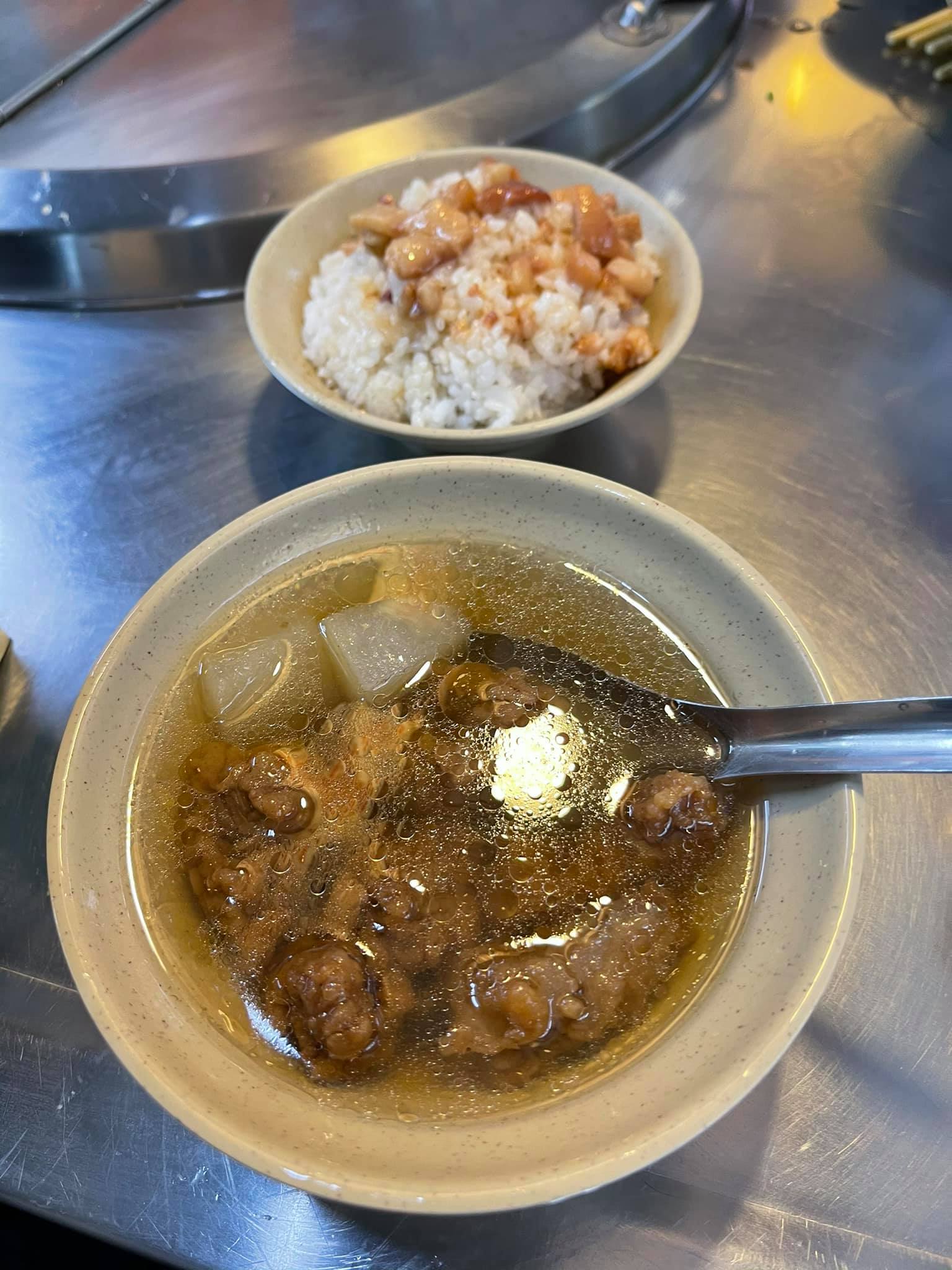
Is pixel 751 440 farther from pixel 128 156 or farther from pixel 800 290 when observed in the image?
pixel 128 156

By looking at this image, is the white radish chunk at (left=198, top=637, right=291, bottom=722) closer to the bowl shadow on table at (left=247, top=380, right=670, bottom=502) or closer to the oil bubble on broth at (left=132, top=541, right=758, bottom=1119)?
the oil bubble on broth at (left=132, top=541, right=758, bottom=1119)

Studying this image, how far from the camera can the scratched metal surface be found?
48.9 inches

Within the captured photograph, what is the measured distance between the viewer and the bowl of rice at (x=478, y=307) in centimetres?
193

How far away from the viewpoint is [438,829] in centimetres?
137

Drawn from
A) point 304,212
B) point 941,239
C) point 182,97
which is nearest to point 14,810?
point 304,212

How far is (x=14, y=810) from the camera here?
1662 millimetres

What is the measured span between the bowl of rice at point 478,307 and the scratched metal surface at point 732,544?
0.82 feet

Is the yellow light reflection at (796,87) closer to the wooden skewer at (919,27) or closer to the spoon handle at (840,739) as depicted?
the wooden skewer at (919,27)

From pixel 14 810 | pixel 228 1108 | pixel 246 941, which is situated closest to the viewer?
pixel 228 1108

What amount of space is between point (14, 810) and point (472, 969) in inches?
40.4

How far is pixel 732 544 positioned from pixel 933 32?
103 inches

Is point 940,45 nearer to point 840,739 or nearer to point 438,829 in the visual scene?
point 840,739

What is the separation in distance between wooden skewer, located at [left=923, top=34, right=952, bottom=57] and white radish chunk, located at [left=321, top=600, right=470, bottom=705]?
10.7ft

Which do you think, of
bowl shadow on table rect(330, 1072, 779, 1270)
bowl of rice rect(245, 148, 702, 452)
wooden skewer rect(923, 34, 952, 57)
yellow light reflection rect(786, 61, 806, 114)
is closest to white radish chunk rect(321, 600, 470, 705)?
bowl of rice rect(245, 148, 702, 452)
